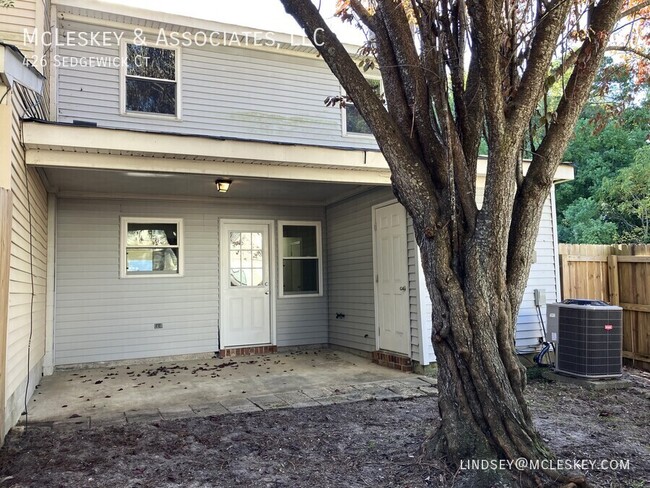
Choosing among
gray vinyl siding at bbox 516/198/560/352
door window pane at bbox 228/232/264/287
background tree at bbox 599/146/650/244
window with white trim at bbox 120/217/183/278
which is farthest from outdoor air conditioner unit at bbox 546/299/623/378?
background tree at bbox 599/146/650/244

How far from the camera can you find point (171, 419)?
13.9 ft

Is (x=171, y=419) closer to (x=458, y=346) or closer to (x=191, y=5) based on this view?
(x=458, y=346)

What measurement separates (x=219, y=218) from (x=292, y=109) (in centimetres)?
217

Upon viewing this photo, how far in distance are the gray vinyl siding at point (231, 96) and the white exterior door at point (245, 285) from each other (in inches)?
61.5

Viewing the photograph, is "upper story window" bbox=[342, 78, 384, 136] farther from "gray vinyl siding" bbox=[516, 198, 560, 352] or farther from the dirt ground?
the dirt ground

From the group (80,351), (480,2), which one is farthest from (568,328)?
(80,351)

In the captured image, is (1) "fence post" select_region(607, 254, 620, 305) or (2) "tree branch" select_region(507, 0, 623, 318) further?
(1) "fence post" select_region(607, 254, 620, 305)

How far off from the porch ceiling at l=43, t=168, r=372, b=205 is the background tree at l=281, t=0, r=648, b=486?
8.91ft

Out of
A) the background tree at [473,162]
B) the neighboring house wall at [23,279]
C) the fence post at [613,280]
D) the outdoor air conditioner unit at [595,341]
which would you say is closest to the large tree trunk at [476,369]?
the background tree at [473,162]

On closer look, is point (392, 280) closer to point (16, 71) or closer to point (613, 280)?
point (613, 280)

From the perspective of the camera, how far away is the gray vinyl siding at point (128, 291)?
6.77 m

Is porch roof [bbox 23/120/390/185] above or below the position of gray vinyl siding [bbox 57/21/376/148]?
below

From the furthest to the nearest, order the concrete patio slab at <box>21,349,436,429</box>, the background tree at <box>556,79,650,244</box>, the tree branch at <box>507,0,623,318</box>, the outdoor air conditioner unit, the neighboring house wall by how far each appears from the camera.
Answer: the background tree at <box>556,79,650,244</box>, the outdoor air conditioner unit, the concrete patio slab at <box>21,349,436,429</box>, the neighboring house wall, the tree branch at <box>507,0,623,318</box>

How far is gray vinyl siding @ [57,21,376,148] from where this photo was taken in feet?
22.4
